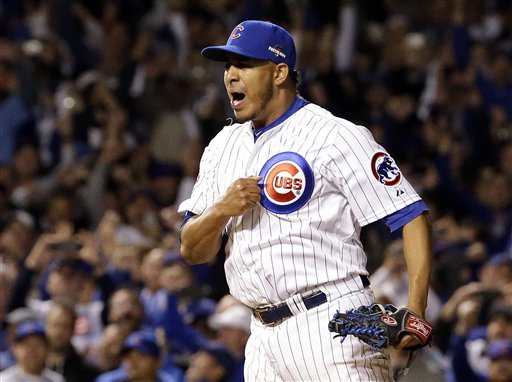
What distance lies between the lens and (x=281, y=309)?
12.0ft

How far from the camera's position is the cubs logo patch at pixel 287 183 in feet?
11.9

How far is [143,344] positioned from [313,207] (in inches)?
108

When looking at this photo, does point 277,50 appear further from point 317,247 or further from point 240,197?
point 317,247

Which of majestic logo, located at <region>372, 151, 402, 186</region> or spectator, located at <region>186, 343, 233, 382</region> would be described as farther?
spectator, located at <region>186, 343, 233, 382</region>

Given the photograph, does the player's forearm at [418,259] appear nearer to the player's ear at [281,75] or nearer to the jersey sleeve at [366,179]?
the jersey sleeve at [366,179]

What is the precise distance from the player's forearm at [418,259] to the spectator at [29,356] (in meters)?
3.19

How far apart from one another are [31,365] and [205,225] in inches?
114

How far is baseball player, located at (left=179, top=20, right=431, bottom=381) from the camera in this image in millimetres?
3600

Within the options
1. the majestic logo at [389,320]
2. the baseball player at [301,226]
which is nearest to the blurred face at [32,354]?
the baseball player at [301,226]

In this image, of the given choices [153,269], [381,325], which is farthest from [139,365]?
[381,325]

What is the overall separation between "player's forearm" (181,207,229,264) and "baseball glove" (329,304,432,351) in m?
0.47

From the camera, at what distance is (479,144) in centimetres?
950

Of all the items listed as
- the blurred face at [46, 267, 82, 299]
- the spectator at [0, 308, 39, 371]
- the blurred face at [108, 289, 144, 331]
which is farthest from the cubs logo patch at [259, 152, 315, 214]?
the blurred face at [46, 267, 82, 299]

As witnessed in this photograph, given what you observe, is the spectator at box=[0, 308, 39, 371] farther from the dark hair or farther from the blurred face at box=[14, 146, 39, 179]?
the dark hair
